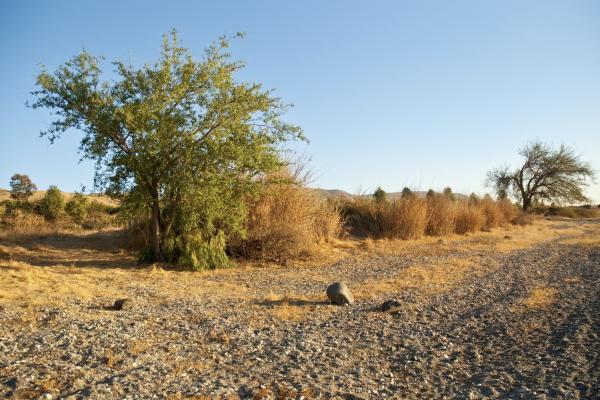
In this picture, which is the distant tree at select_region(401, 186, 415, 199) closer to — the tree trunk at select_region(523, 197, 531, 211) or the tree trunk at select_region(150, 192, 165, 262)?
the tree trunk at select_region(150, 192, 165, 262)

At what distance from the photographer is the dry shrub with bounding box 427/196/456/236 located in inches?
763

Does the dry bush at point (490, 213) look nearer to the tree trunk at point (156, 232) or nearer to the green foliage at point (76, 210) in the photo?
the tree trunk at point (156, 232)

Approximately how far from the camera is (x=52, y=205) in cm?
2473

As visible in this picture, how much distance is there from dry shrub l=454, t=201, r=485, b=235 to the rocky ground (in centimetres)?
1289

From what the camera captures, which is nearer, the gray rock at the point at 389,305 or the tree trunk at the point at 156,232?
the gray rock at the point at 389,305

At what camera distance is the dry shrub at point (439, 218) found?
763 inches

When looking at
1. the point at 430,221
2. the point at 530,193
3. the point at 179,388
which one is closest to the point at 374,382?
the point at 179,388

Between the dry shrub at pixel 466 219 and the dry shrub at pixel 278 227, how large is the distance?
412 inches

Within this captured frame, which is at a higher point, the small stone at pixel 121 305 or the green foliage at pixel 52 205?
the green foliage at pixel 52 205

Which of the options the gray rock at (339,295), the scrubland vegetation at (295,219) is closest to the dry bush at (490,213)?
the scrubland vegetation at (295,219)

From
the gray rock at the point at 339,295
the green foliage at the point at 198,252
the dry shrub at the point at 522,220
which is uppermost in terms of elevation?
the dry shrub at the point at 522,220

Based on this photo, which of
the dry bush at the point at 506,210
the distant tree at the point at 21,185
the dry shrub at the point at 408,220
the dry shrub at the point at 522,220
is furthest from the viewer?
the distant tree at the point at 21,185

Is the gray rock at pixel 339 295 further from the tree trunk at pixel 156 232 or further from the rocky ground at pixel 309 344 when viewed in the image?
the tree trunk at pixel 156 232

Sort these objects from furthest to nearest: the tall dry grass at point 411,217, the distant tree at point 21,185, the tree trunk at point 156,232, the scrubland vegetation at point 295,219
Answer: the distant tree at point 21,185, the tall dry grass at point 411,217, the scrubland vegetation at point 295,219, the tree trunk at point 156,232
